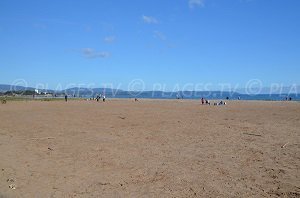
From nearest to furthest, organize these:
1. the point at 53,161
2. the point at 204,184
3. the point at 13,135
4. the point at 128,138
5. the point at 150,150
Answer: the point at 204,184 < the point at 53,161 < the point at 150,150 < the point at 128,138 < the point at 13,135

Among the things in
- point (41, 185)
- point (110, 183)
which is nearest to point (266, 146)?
point (110, 183)

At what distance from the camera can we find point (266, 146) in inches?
523

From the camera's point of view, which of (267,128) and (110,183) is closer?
(110,183)

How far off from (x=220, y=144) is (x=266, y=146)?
1594 mm

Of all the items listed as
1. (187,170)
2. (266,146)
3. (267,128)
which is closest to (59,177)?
(187,170)

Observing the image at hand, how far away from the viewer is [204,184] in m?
8.81

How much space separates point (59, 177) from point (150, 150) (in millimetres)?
4132

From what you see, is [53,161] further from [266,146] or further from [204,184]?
[266,146]

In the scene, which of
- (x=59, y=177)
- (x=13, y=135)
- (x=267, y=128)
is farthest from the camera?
(x=267, y=128)

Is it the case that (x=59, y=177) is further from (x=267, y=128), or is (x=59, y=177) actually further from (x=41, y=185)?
(x=267, y=128)

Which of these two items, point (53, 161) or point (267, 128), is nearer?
point (53, 161)

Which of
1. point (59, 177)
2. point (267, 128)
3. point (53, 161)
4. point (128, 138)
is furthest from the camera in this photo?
point (267, 128)

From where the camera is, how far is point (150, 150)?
43.0ft

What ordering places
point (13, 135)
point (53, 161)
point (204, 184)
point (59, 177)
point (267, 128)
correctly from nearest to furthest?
point (204, 184) → point (59, 177) → point (53, 161) → point (13, 135) → point (267, 128)
